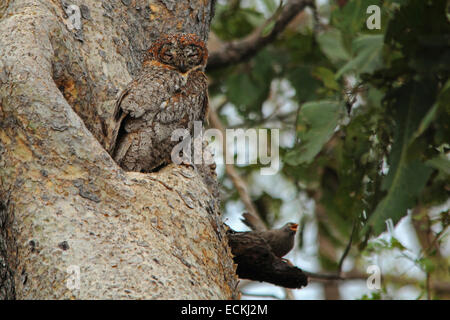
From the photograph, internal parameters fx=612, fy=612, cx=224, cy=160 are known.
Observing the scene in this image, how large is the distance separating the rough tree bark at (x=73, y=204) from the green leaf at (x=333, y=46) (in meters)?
2.71

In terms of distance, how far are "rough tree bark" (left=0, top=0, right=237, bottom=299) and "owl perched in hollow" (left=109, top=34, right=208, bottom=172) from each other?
17 centimetres

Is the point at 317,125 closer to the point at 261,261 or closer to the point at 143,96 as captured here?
the point at 261,261

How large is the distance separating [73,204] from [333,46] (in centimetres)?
341

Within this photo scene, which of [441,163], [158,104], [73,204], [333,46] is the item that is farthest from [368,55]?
[333,46]

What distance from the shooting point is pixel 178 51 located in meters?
2.92

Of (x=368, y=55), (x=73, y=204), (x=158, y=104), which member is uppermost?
(x=368, y=55)

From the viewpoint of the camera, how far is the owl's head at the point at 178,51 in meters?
2.93

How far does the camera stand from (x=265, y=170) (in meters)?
5.95

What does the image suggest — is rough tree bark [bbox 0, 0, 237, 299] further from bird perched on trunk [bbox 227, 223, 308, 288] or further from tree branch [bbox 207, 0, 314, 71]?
tree branch [bbox 207, 0, 314, 71]

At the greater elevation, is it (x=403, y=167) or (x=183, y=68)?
(x=183, y=68)

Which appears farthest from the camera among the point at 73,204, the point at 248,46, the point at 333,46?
the point at 248,46

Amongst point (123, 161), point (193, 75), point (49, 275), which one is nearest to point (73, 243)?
point (49, 275)

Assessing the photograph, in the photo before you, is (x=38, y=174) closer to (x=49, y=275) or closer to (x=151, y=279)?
(x=49, y=275)

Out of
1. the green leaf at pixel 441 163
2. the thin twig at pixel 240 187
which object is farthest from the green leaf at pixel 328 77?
the green leaf at pixel 441 163
